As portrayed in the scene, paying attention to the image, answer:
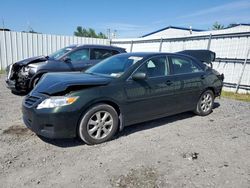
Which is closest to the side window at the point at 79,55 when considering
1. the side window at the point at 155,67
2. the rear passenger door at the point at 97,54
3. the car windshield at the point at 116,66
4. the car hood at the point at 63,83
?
the rear passenger door at the point at 97,54

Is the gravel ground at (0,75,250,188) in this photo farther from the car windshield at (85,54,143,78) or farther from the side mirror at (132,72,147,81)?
the car windshield at (85,54,143,78)

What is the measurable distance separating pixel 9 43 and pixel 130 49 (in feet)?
23.6

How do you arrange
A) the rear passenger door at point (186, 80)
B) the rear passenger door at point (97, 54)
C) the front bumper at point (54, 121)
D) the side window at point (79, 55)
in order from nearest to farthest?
the front bumper at point (54, 121) → the rear passenger door at point (186, 80) → the side window at point (79, 55) → the rear passenger door at point (97, 54)

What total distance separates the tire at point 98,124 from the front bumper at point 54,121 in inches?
5.8

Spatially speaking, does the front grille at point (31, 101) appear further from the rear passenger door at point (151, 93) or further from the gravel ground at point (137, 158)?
the rear passenger door at point (151, 93)

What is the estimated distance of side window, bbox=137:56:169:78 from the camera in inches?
168

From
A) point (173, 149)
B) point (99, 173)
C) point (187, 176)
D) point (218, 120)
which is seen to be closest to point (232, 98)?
point (218, 120)

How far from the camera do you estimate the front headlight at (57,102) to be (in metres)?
3.35

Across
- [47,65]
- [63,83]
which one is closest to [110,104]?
[63,83]

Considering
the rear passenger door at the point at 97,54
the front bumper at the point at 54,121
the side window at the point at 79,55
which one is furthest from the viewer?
the rear passenger door at the point at 97,54

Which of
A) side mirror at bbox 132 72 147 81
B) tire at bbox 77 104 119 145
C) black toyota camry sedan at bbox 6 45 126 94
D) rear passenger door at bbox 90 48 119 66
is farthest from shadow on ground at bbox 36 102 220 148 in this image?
rear passenger door at bbox 90 48 119 66

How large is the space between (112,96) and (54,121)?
102cm

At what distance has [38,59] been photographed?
7.14 meters

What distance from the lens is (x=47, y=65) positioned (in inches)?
271
